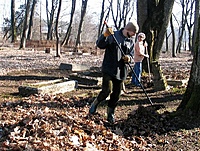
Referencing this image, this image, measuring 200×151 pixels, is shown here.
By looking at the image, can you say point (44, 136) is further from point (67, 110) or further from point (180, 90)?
point (180, 90)

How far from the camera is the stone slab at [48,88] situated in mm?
9302

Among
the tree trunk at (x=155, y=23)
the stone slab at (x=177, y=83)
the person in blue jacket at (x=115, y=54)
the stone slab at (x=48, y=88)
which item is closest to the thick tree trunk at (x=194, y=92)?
the person in blue jacket at (x=115, y=54)

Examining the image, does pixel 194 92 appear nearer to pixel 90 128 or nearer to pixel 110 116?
pixel 110 116

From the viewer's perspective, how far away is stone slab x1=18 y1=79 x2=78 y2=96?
30.5 ft

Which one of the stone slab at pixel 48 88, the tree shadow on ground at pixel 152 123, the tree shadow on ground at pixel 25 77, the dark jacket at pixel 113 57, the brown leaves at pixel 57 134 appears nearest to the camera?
the brown leaves at pixel 57 134

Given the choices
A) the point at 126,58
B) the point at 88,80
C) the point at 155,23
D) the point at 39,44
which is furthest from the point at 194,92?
the point at 39,44

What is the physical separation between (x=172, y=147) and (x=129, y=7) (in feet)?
167

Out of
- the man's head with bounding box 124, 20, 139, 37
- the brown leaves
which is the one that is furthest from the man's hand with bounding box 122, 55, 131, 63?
the brown leaves

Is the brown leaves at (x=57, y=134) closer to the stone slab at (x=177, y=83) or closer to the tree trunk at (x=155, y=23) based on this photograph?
the stone slab at (x=177, y=83)

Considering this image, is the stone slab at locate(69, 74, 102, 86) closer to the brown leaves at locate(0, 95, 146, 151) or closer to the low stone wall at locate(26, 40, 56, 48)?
the brown leaves at locate(0, 95, 146, 151)

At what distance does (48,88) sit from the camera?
960 cm

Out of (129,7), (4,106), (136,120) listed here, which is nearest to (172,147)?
(136,120)

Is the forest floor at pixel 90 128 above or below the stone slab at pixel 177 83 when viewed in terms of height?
below

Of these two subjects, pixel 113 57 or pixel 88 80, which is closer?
pixel 113 57
